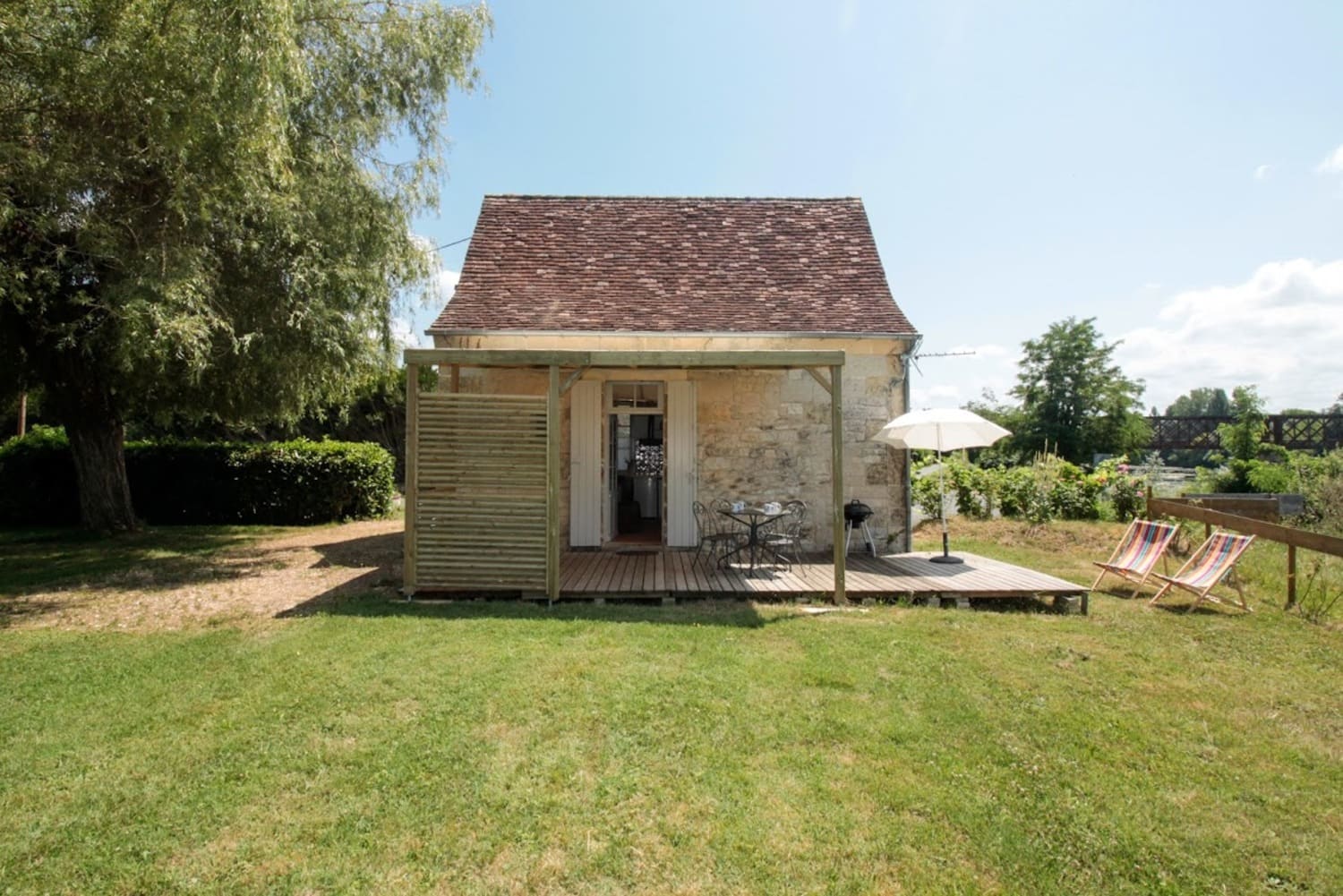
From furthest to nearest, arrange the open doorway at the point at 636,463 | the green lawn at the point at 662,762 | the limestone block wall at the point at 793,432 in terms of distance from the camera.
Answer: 1. the open doorway at the point at 636,463
2. the limestone block wall at the point at 793,432
3. the green lawn at the point at 662,762

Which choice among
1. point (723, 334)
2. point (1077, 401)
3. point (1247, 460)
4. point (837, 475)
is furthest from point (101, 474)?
point (1077, 401)

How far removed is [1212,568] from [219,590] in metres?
10.9

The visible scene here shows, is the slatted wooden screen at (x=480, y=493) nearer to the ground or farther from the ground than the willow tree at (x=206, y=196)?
nearer to the ground

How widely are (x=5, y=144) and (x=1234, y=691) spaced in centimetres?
1165

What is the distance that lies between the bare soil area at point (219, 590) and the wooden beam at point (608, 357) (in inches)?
Result: 105

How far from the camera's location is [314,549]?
10.3 meters

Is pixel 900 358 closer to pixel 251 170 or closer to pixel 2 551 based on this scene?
pixel 251 170

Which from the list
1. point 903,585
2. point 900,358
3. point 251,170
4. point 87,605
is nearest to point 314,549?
point 87,605

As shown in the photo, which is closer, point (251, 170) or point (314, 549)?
point (251, 170)

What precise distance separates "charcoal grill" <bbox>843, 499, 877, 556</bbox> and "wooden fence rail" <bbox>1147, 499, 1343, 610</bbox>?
3.74 metres

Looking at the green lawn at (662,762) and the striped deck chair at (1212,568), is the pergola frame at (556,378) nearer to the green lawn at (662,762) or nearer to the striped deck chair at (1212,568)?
the green lawn at (662,762)

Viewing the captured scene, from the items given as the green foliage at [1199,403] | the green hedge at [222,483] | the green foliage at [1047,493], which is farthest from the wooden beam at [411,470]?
the green foliage at [1199,403]

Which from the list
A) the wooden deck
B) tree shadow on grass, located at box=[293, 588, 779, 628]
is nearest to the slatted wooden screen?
tree shadow on grass, located at box=[293, 588, 779, 628]

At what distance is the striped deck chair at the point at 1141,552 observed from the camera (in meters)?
7.29
